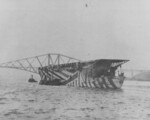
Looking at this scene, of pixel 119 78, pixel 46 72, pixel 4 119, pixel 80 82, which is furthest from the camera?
pixel 46 72

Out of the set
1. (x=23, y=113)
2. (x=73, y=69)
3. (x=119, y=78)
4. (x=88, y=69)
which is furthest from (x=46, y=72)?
(x=23, y=113)

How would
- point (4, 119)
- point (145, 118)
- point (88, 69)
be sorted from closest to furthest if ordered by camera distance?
point (4, 119), point (145, 118), point (88, 69)

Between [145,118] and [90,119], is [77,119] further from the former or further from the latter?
[145,118]

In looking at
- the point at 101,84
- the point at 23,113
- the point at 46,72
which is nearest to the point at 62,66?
the point at 46,72

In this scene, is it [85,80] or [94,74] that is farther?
[85,80]

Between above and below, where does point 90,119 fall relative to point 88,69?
below

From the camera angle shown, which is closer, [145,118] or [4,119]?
[4,119]
